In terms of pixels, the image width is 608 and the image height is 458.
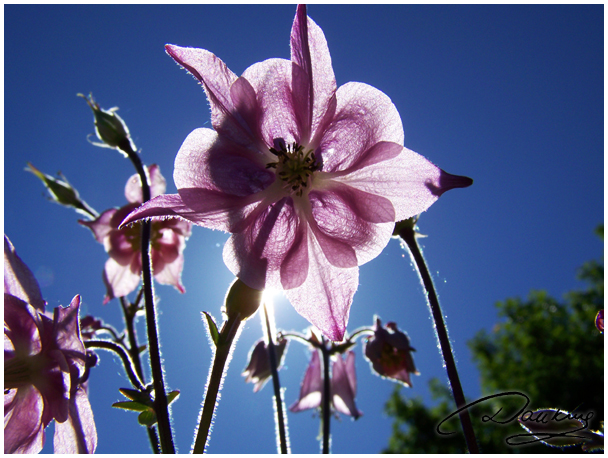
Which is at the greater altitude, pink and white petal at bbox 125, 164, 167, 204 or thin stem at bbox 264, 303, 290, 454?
pink and white petal at bbox 125, 164, 167, 204

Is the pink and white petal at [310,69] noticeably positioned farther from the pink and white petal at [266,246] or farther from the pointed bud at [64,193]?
the pointed bud at [64,193]

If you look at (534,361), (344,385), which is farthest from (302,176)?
(534,361)

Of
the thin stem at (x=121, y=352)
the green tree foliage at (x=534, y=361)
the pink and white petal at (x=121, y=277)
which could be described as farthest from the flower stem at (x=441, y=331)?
the green tree foliage at (x=534, y=361)

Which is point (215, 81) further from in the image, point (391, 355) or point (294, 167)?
point (391, 355)

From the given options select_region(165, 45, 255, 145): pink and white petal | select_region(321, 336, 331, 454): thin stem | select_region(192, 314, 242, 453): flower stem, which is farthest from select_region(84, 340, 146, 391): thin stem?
select_region(165, 45, 255, 145): pink and white petal

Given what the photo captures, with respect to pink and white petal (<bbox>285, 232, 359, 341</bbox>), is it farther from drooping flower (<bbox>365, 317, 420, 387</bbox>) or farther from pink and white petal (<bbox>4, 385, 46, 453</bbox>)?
drooping flower (<bbox>365, 317, 420, 387</bbox>)

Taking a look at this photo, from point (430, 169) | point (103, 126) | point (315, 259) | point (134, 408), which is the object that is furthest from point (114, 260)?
point (430, 169)
